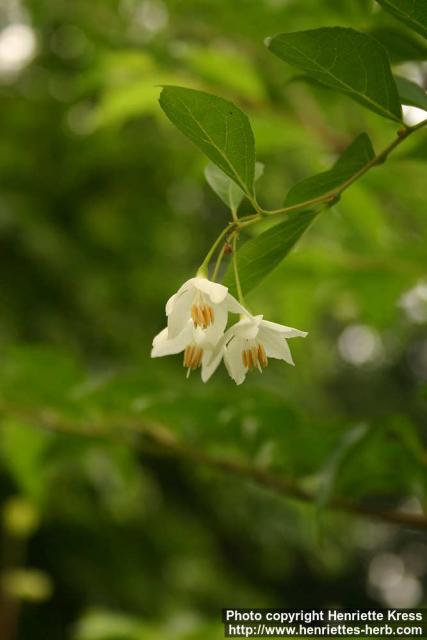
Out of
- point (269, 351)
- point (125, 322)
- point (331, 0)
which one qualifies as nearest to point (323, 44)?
point (269, 351)

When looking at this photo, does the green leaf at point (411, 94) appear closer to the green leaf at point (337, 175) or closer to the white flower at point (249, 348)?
the green leaf at point (337, 175)

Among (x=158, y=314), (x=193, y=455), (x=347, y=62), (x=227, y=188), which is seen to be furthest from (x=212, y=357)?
(x=158, y=314)

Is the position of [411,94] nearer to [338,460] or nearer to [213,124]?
[213,124]

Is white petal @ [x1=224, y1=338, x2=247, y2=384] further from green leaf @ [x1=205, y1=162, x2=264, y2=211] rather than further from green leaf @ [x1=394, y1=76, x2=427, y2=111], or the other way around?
green leaf @ [x1=394, y1=76, x2=427, y2=111]

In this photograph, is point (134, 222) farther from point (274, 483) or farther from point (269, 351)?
point (269, 351)

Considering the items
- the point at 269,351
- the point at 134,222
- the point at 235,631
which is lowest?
the point at 235,631

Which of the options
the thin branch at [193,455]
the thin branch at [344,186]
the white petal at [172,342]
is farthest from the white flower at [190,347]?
the thin branch at [193,455]
